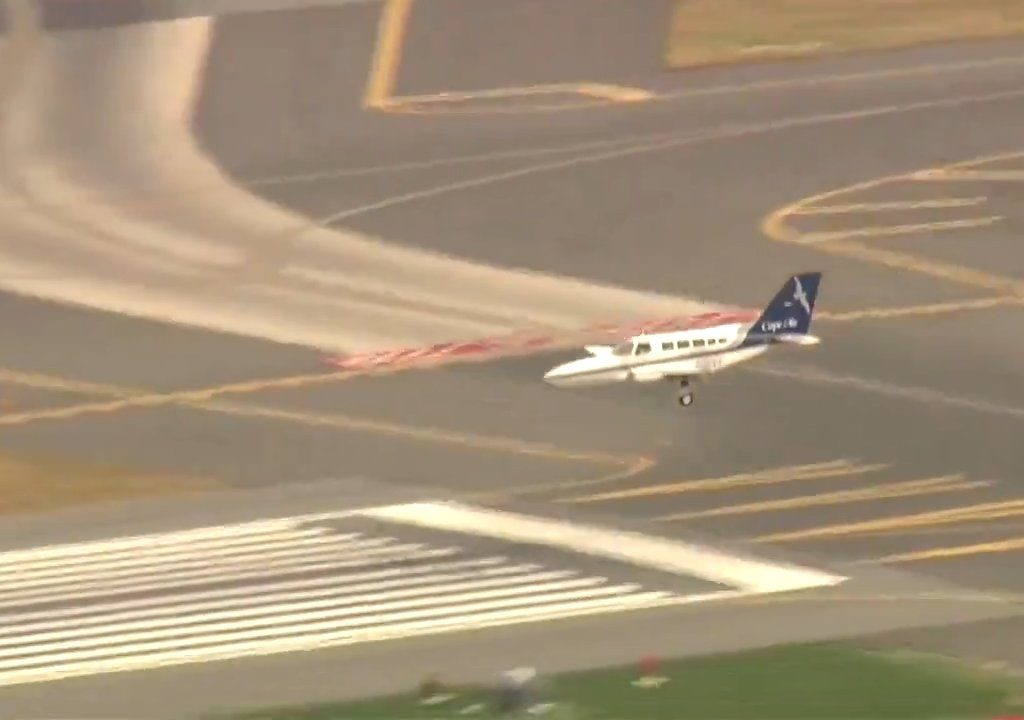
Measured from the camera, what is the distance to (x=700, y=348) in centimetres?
6631

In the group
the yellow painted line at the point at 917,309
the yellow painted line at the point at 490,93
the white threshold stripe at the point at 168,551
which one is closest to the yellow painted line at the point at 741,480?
the white threshold stripe at the point at 168,551

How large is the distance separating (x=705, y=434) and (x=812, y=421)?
2986 mm

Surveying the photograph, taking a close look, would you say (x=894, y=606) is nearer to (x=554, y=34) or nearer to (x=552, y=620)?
(x=552, y=620)

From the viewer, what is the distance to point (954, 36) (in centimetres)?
9956

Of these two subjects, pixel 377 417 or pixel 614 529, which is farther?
pixel 377 417

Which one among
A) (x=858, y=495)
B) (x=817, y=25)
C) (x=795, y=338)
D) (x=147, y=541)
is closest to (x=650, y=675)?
(x=858, y=495)

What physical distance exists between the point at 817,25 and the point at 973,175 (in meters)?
17.1

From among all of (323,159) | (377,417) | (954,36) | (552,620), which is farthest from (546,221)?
(552,620)

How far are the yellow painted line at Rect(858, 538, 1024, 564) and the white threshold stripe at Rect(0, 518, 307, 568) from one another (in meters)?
14.8

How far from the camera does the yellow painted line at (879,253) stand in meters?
76.5

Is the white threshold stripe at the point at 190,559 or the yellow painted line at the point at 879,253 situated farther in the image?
the yellow painted line at the point at 879,253

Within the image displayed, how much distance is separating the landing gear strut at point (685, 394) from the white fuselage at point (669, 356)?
0.72 m

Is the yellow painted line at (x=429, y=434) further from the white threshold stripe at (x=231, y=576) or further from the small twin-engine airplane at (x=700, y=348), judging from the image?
the white threshold stripe at (x=231, y=576)

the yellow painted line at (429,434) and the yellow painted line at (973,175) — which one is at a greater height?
the yellow painted line at (973,175)
